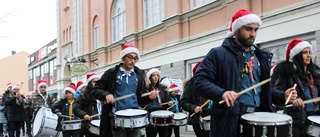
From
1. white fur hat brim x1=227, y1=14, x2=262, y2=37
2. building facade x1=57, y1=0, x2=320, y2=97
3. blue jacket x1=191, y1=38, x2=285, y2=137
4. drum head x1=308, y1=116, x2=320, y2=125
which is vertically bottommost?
drum head x1=308, y1=116, x2=320, y2=125

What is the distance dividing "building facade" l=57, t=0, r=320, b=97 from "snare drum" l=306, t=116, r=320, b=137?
4735 millimetres

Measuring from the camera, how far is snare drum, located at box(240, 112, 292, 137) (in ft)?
11.5

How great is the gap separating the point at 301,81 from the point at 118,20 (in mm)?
17286

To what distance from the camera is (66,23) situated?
3250cm

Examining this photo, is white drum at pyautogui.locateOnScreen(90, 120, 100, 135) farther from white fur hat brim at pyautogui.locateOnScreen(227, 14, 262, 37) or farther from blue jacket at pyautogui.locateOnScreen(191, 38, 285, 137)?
white fur hat brim at pyautogui.locateOnScreen(227, 14, 262, 37)

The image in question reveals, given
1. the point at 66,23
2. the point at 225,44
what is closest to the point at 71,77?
the point at 66,23

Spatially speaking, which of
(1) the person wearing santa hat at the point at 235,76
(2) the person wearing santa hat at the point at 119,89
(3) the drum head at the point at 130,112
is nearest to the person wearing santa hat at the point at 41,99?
(2) the person wearing santa hat at the point at 119,89

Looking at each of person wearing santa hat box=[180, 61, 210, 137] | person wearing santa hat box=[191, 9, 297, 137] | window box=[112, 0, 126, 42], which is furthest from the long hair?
window box=[112, 0, 126, 42]

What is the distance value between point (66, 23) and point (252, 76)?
29.9 meters

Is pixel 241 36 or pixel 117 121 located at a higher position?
pixel 241 36

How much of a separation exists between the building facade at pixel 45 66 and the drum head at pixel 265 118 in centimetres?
4076

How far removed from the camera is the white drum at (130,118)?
19.7ft

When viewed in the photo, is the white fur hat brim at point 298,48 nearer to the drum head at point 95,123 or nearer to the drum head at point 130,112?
the drum head at point 130,112

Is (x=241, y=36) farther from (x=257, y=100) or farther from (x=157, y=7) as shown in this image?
(x=157, y=7)
